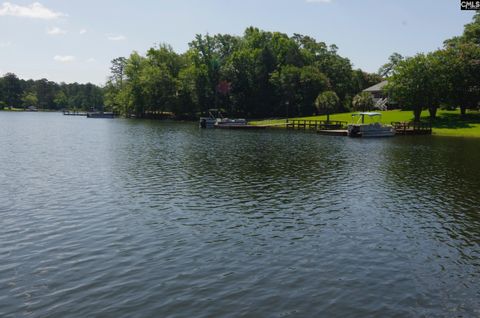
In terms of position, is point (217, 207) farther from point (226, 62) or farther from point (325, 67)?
point (325, 67)

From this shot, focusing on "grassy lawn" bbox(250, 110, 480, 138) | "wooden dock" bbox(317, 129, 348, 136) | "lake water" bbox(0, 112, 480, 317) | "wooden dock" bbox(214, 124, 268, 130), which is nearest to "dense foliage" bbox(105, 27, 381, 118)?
"grassy lawn" bbox(250, 110, 480, 138)

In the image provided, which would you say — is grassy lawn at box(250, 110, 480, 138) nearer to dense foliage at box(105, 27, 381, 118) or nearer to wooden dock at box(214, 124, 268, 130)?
wooden dock at box(214, 124, 268, 130)

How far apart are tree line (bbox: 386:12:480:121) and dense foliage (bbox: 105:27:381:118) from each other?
117ft

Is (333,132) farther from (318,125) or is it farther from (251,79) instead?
(251,79)

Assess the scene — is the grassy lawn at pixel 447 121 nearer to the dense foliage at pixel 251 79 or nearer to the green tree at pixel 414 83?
the green tree at pixel 414 83

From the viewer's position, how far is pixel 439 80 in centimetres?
9762

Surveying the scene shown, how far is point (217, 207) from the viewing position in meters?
26.8

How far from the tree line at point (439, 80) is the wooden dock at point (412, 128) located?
9.02 m

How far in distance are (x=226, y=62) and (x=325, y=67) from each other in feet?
120

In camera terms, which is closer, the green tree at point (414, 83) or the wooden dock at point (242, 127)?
the green tree at point (414, 83)

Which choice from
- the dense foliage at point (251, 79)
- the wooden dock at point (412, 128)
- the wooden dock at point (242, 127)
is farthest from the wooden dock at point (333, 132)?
the dense foliage at point (251, 79)

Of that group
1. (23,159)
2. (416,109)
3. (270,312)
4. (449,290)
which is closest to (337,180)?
(449,290)

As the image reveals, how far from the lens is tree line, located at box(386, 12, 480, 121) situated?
97688 millimetres

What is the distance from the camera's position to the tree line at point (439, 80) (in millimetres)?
97688
